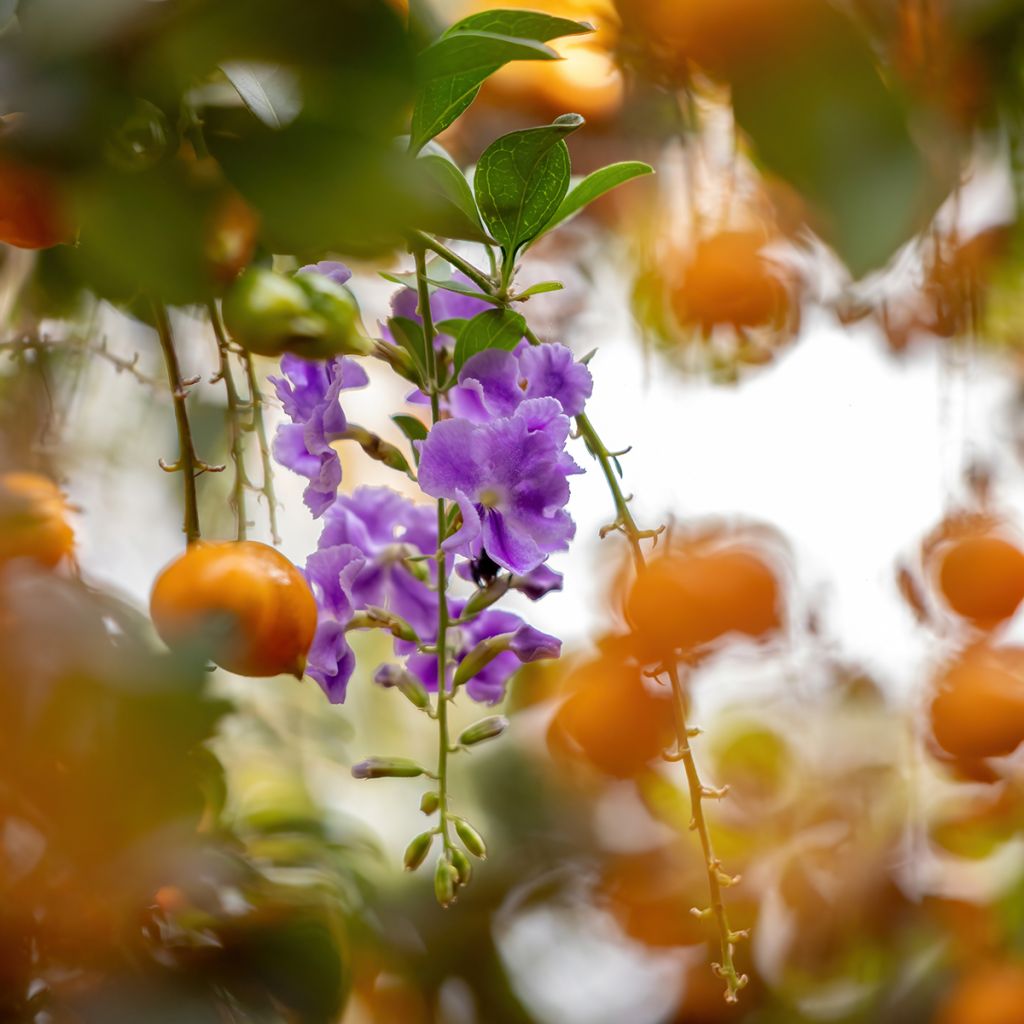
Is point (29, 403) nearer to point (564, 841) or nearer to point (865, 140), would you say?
point (865, 140)

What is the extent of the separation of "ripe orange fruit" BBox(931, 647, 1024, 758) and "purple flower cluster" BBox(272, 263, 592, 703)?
31 cm

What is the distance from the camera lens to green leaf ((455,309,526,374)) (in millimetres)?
411

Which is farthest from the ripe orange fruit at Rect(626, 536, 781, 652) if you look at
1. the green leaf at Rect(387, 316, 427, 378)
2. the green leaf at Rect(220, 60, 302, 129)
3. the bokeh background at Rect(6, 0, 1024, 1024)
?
the green leaf at Rect(220, 60, 302, 129)

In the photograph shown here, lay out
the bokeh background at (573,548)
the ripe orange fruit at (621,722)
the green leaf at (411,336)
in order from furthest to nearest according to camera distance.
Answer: the ripe orange fruit at (621,722)
the green leaf at (411,336)
the bokeh background at (573,548)

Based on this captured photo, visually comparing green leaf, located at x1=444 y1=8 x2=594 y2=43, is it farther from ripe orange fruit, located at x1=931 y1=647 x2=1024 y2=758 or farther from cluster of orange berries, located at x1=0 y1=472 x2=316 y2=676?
ripe orange fruit, located at x1=931 y1=647 x2=1024 y2=758

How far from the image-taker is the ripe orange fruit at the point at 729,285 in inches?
26.4

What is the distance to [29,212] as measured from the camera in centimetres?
39

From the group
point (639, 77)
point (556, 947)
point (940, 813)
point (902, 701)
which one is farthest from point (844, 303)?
A: point (556, 947)

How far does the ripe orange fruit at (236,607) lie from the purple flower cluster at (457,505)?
59 mm

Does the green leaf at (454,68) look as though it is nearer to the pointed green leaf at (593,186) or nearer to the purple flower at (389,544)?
the pointed green leaf at (593,186)

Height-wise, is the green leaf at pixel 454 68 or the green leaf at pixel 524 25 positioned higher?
the green leaf at pixel 524 25

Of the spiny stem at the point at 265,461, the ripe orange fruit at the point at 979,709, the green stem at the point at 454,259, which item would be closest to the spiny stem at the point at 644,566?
the green stem at the point at 454,259

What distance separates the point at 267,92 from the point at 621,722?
391 mm

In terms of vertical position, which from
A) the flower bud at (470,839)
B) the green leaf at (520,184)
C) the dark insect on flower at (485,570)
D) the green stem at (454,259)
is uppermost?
the green leaf at (520,184)
